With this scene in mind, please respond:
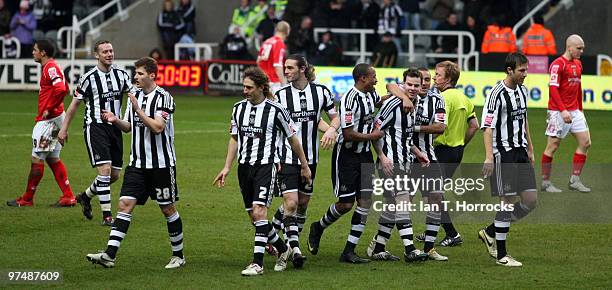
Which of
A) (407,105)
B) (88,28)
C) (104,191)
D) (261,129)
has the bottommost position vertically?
(104,191)

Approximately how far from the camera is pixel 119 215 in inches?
436

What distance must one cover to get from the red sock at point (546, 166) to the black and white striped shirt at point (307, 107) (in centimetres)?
605

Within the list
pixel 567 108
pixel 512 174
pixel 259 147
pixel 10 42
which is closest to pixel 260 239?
pixel 259 147

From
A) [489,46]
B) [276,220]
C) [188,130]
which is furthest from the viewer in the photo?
[489,46]

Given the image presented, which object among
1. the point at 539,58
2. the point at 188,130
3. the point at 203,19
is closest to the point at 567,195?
the point at 188,130

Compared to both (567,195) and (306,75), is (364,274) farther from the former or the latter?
(567,195)

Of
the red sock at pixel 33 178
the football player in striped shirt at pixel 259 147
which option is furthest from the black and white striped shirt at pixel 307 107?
the red sock at pixel 33 178

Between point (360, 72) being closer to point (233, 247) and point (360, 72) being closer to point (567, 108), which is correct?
point (233, 247)

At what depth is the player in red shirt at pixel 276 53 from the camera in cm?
2245

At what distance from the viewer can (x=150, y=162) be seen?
36.8ft

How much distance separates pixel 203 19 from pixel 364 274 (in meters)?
25.7

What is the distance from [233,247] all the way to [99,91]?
2644 millimetres

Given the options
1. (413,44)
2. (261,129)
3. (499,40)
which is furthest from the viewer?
(413,44)

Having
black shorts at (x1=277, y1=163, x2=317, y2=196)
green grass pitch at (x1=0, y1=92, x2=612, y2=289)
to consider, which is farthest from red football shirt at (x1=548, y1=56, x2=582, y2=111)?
black shorts at (x1=277, y1=163, x2=317, y2=196)
